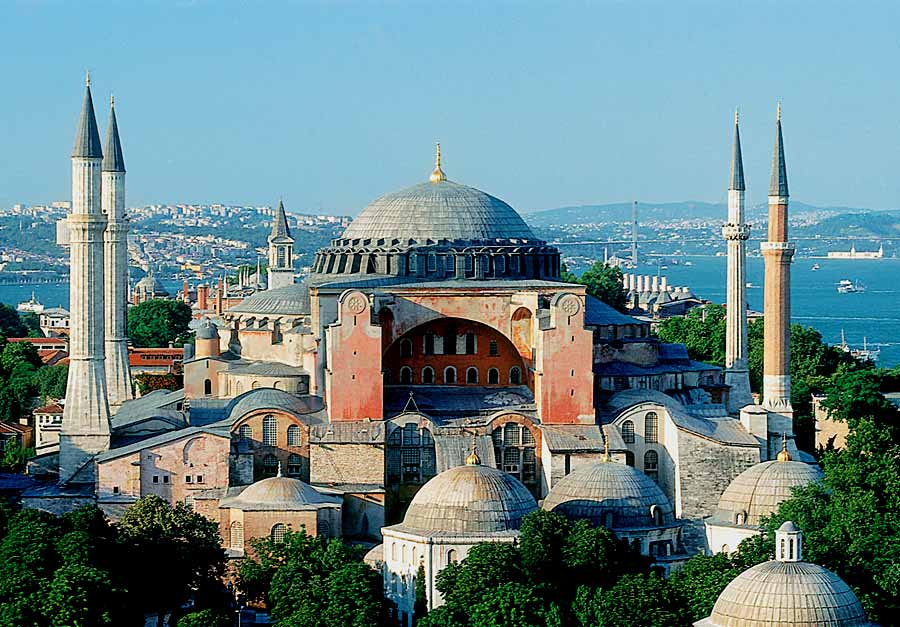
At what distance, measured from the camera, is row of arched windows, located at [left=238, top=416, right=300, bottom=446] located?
3903cm

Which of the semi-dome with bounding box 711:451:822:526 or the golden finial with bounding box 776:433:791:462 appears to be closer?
the semi-dome with bounding box 711:451:822:526

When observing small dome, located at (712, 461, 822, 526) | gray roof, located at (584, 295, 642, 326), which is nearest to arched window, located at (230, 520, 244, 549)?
small dome, located at (712, 461, 822, 526)

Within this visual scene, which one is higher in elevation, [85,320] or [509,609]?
[85,320]

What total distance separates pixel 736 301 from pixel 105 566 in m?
19.2

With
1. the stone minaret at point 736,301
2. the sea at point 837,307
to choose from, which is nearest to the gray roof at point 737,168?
the stone minaret at point 736,301

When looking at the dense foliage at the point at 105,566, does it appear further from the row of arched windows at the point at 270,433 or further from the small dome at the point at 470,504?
the small dome at the point at 470,504

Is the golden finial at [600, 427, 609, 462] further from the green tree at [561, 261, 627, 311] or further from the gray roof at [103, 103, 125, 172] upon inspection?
the green tree at [561, 261, 627, 311]

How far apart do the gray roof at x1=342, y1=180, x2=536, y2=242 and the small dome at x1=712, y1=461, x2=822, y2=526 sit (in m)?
8.55

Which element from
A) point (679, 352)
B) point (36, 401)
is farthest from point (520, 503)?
point (36, 401)

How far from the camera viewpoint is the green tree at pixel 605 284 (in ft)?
241

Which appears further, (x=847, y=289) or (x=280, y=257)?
(x=847, y=289)

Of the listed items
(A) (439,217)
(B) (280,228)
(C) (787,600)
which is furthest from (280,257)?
(C) (787,600)

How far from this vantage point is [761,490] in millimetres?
36312

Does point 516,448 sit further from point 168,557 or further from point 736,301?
point 736,301
